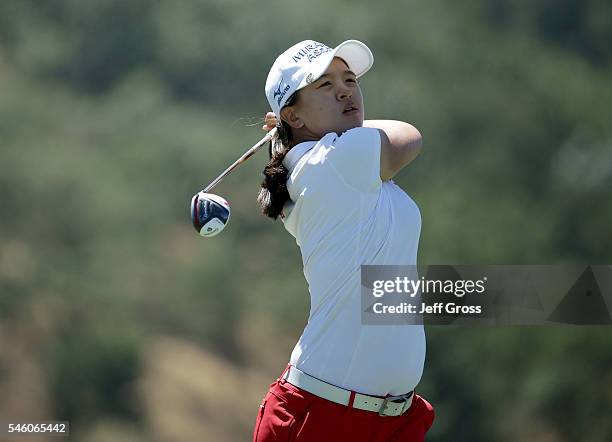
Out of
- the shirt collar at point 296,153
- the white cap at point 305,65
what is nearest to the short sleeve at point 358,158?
the shirt collar at point 296,153

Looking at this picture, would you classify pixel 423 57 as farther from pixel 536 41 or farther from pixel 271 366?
pixel 271 366

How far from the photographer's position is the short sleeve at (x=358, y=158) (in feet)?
8.45

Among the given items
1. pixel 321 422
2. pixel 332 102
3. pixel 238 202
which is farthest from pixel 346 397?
pixel 238 202

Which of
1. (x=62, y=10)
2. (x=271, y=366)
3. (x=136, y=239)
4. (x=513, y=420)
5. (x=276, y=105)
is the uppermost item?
(x=62, y=10)

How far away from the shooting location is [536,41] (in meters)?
12.1

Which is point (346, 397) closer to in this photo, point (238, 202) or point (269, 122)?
point (269, 122)

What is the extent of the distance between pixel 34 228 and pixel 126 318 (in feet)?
4.80

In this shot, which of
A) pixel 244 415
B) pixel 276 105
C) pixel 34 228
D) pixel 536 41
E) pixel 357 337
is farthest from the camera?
pixel 536 41

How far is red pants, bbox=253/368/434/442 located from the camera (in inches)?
102

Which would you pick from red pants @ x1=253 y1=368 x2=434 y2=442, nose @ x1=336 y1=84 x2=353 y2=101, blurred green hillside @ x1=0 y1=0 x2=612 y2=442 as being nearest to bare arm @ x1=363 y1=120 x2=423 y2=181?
nose @ x1=336 y1=84 x2=353 y2=101

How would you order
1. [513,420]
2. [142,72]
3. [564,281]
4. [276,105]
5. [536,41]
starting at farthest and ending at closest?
[142,72]
[536,41]
[513,420]
[564,281]
[276,105]

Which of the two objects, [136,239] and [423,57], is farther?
[423,57]

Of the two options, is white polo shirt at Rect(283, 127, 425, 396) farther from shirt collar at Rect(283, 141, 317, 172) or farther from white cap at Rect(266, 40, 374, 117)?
white cap at Rect(266, 40, 374, 117)

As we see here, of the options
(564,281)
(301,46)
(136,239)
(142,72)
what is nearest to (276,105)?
(301,46)
